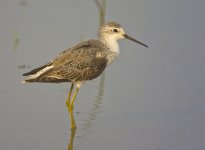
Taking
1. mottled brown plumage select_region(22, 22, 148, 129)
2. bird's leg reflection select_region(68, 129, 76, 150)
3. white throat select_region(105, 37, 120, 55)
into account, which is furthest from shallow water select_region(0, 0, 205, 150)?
white throat select_region(105, 37, 120, 55)

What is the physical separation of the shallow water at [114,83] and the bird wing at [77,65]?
664 mm

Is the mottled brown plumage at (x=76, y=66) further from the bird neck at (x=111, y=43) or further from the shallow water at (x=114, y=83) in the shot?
the shallow water at (x=114, y=83)

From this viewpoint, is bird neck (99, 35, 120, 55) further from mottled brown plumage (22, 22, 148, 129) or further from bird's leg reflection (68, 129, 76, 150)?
bird's leg reflection (68, 129, 76, 150)

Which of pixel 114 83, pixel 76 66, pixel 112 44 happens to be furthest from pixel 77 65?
pixel 114 83

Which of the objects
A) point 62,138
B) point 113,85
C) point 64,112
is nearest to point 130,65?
point 113,85

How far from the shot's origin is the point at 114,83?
1305 cm

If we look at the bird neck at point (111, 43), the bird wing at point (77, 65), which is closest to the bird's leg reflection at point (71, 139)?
the bird wing at point (77, 65)

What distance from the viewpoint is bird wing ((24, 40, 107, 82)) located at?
1139 centimetres

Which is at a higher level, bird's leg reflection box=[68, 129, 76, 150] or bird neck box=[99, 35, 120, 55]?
bird neck box=[99, 35, 120, 55]

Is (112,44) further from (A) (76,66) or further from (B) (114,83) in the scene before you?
(B) (114,83)

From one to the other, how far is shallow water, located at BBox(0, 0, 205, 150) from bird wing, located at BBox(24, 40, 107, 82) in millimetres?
664

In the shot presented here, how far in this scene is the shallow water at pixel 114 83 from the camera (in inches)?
422

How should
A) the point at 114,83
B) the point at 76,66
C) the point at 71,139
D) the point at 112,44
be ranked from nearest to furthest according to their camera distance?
1. the point at 71,139
2. the point at 76,66
3. the point at 112,44
4. the point at 114,83

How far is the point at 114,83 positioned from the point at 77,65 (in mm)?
1651
